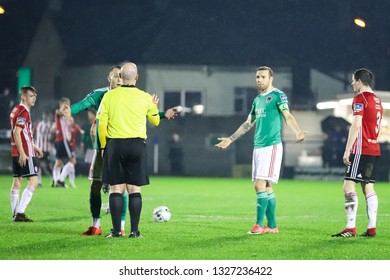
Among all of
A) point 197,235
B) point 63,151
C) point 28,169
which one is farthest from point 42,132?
point 197,235

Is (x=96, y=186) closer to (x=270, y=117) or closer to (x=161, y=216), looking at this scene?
(x=161, y=216)

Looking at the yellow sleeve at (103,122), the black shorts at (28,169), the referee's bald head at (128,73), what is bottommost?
the black shorts at (28,169)

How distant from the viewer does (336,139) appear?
34094 millimetres

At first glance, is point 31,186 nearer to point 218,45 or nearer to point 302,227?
point 302,227

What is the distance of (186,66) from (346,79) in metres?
7.12

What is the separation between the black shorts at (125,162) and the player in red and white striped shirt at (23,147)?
291 centimetres

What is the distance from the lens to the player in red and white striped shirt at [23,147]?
12.8m

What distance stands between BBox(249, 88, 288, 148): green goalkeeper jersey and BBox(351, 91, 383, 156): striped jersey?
92cm

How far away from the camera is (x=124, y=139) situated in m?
10.2

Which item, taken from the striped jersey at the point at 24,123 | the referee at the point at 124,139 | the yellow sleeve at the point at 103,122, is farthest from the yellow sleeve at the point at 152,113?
the striped jersey at the point at 24,123

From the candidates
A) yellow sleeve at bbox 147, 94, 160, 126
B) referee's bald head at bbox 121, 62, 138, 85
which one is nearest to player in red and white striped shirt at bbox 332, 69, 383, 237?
yellow sleeve at bbox 147, 94, 160, 126

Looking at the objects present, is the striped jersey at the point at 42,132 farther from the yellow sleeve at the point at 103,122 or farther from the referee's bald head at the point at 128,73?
the referee's bald head at the point at 128,73
